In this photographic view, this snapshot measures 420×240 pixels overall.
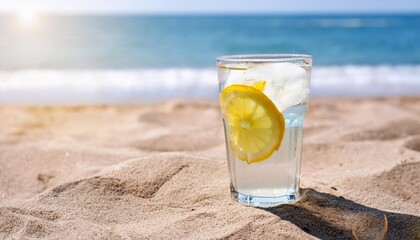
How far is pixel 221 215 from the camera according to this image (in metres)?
1.68

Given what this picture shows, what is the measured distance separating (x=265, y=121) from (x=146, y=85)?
588 centimetres

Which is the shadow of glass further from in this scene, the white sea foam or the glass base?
the white sea foam

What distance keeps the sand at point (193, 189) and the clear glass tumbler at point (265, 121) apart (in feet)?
0.26

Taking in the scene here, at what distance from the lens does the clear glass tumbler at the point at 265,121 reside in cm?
165

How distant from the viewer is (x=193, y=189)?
189 cm

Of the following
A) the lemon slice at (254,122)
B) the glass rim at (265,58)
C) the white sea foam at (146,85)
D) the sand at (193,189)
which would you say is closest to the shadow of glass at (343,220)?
the sand at (193,189)

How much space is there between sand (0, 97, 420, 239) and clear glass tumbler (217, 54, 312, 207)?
0.08m

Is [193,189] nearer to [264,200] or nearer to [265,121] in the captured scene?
[264,200]

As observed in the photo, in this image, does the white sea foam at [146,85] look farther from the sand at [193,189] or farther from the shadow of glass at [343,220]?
the shadow of glass at [343,220]

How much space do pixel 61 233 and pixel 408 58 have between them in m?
12.3

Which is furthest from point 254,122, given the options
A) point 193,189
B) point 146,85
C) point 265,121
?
point 146,85

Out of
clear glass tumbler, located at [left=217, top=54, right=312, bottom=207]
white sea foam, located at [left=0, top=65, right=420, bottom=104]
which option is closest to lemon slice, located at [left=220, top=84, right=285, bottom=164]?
clear glass tumbler, located at [left=217, top=54, right=312, bottom=207]

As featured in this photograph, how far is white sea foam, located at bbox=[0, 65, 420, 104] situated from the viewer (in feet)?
20.8

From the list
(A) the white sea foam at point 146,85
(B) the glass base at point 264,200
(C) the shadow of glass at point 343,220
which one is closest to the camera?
(C) the shadow of glass at point 343,220
